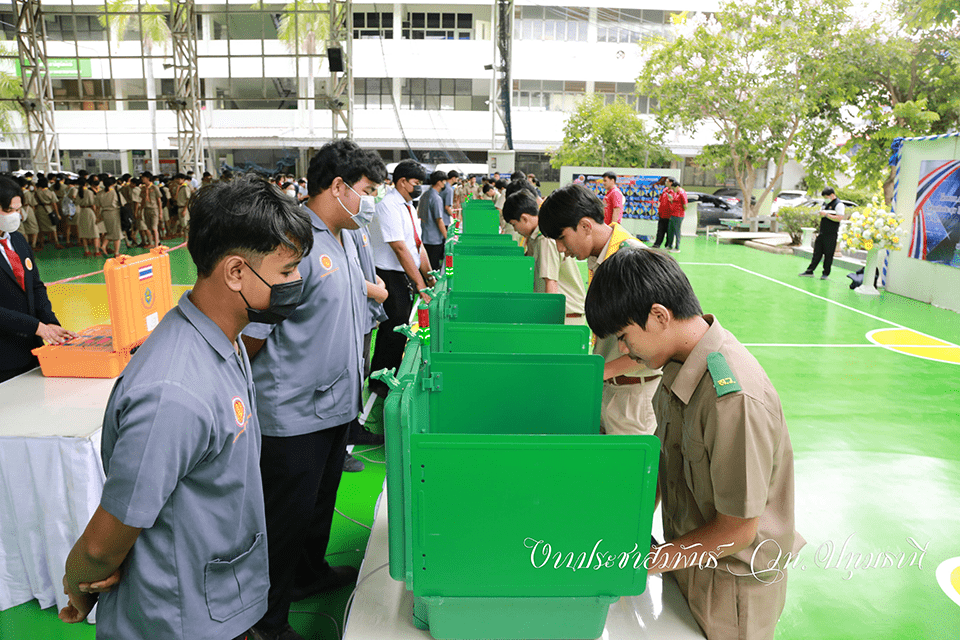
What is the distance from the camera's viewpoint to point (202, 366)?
1130 millimetres

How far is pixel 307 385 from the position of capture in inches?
77.9

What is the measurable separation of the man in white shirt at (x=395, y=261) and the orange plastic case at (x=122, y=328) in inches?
67.2

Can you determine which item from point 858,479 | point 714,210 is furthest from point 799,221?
point 858,479

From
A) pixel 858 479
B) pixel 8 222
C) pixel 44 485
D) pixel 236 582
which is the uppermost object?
pixel 8 222

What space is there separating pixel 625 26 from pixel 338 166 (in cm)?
2847

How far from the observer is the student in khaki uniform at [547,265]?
11.5 feet

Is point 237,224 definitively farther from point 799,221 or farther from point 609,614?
point 799,221

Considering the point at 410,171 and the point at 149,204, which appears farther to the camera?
the point at 149,204

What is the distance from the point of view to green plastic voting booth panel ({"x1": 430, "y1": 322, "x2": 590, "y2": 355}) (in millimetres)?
2018

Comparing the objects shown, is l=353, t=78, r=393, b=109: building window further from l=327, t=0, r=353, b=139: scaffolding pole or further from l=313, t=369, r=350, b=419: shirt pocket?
l=313, t=369, r=350, b=419: shirt pocket

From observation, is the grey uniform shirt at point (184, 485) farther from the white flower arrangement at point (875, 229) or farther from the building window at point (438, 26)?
the building window at point (438, 26)

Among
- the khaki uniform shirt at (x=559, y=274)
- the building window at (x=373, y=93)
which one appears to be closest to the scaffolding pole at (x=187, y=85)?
the building window at (x=373, y=93)

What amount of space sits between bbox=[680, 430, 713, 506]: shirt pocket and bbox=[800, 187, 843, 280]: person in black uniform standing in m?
9.72

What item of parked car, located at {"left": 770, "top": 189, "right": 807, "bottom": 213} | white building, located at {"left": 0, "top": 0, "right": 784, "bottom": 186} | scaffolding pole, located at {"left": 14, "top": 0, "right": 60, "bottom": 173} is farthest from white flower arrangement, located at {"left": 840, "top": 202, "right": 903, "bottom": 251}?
white building, located at {"left": 0, "top": 0, "right": 784, "bottom": 186}
